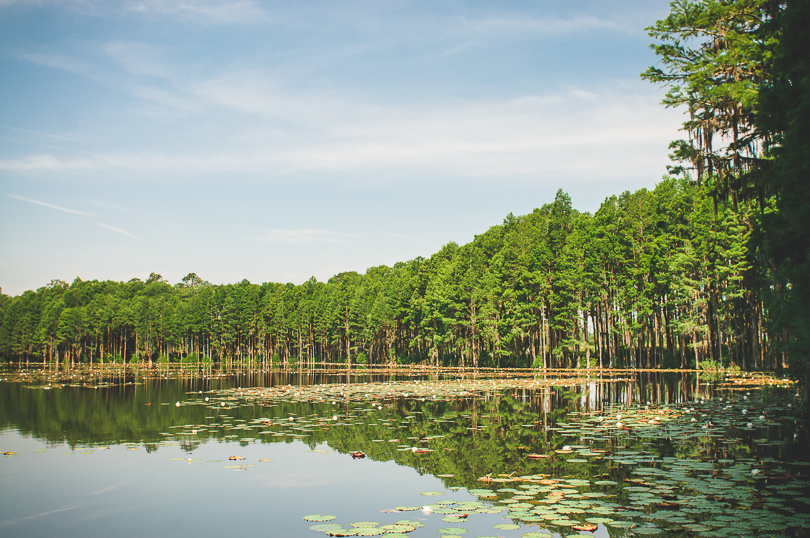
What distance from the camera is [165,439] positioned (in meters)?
14.3

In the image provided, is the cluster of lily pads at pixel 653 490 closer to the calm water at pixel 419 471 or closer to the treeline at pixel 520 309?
the calm water at pixel 419 471

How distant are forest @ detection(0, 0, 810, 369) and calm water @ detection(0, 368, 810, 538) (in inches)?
161

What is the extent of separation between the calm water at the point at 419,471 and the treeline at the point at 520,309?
9.64 meters

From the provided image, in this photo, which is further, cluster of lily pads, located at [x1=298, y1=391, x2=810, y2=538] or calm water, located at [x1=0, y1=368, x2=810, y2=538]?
calm water, located at [x1=0, y1=368, x2=810, y2=538]

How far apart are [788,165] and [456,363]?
63.0 m

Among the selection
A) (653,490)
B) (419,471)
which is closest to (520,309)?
(419,471)

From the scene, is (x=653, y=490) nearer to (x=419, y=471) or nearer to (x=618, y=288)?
(x=419, y=471)

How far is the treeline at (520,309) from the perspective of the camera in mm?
44844

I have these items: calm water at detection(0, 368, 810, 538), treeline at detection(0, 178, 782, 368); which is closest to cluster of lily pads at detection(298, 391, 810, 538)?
calm water at detection(0, 368, 810, 538)

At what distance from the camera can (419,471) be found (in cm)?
1028

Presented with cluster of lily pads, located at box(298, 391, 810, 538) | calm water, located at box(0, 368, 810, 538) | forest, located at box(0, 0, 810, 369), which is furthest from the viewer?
forest, located at box(0, 0, 810, 369)

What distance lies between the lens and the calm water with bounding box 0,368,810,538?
7.12 metres

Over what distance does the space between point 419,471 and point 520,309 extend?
4834 centimetres

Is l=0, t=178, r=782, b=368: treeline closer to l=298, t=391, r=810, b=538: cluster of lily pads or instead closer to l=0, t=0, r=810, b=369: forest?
l=0, t=0, r=810, b=369: forest
